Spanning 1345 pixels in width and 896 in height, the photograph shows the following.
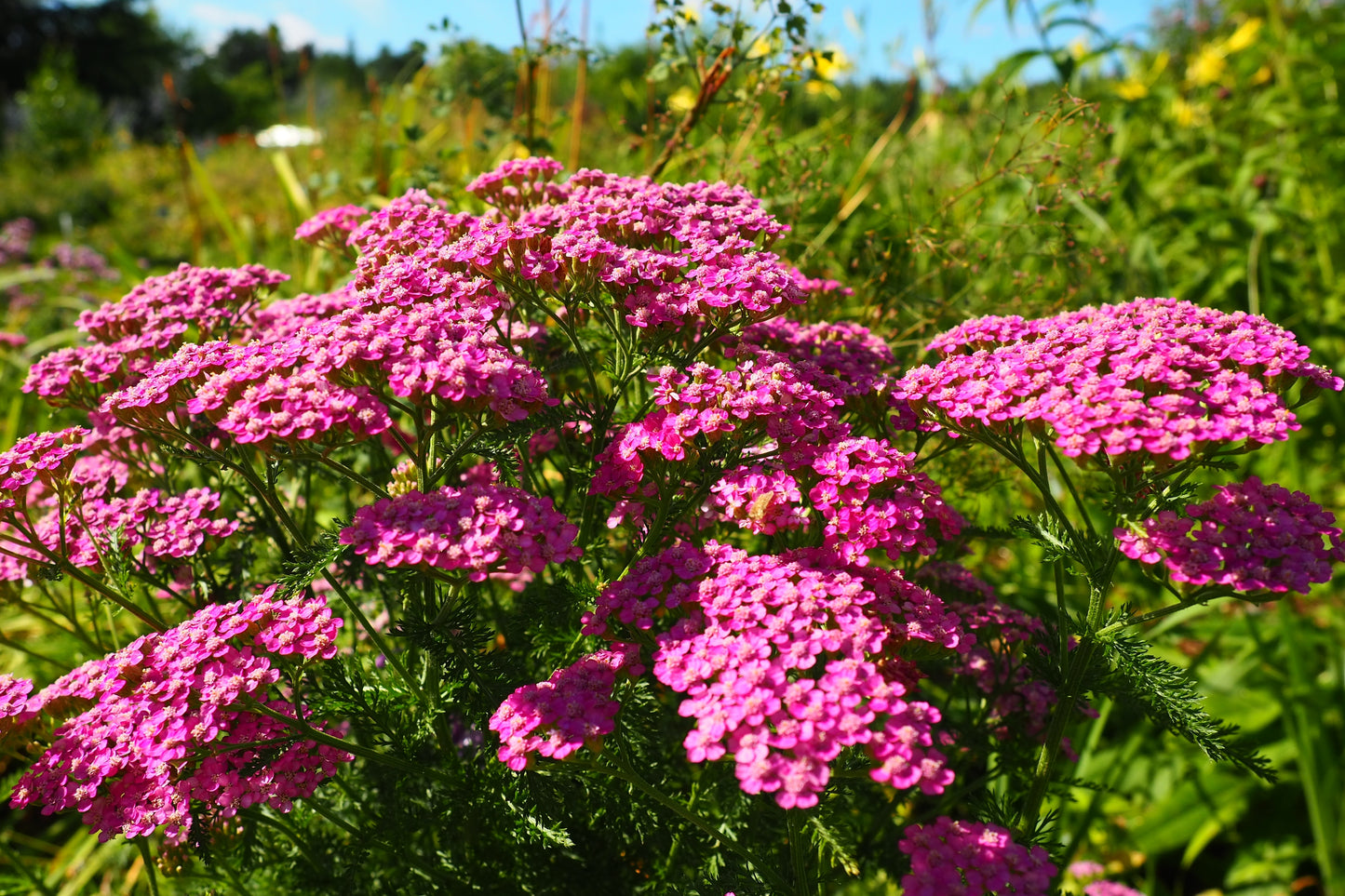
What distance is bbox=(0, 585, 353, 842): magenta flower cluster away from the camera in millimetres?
1622

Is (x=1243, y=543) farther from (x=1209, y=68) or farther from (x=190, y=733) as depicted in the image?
(x=1209, y=68)

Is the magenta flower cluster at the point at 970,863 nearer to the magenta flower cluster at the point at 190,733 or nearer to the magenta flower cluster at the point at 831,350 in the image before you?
the magenta flower cluster at the point at 831,350

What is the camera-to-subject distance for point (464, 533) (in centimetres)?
150

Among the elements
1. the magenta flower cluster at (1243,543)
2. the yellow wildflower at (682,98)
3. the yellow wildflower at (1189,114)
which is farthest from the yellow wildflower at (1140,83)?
the magenta flower cluster at (1243,543)

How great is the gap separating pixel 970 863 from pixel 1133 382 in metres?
0.95

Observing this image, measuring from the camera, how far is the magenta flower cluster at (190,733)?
5.32 feet

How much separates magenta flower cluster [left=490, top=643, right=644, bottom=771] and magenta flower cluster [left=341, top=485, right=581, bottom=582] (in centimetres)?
22

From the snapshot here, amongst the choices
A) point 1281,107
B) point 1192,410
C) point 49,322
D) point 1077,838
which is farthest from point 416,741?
point 49,322

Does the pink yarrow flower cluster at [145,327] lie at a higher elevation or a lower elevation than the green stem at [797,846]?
higher

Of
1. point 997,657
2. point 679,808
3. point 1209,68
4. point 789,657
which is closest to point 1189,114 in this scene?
point 1209,68

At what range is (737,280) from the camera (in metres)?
1.81

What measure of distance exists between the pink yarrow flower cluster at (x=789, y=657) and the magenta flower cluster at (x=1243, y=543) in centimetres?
41

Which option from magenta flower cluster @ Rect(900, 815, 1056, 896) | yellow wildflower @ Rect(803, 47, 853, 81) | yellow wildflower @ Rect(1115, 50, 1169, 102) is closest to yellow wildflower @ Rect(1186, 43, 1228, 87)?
yellow wildflower @ Rect(1115, 50, 1169, 102)

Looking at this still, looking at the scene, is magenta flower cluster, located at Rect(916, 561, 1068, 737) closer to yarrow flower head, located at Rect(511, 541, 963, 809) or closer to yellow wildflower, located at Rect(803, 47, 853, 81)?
yarrow flower head, located at Rect(511, 541, 963, 809)
